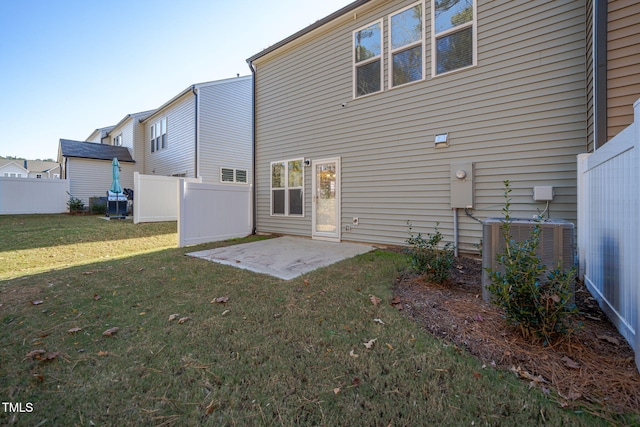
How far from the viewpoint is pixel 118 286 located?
353 centimetres

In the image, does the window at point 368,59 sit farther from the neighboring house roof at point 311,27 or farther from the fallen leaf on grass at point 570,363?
the fallen leaf on grass at point 570,363

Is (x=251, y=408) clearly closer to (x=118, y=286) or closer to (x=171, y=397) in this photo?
(x=171, y=397)

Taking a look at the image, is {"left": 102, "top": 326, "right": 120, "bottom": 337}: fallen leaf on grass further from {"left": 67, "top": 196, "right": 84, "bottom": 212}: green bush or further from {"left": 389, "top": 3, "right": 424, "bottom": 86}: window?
{"left": 67, "top": 196, "right": 84, "bottom": 212}: green bush

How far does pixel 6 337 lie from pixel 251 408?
7.75ft

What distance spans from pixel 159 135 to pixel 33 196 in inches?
264

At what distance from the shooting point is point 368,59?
6.14m

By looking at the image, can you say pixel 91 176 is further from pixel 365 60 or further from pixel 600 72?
pixel 600 72

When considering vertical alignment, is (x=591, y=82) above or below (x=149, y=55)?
below

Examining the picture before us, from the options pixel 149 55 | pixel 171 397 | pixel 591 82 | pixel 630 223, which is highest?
pixel 149 55

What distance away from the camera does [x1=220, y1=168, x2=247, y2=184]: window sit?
44.8ft

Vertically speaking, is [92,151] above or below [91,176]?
above

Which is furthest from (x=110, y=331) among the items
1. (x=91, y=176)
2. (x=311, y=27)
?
(x=91, y=176)

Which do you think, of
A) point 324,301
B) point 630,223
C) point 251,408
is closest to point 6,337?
point 251,408

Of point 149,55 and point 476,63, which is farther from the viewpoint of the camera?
point 149,55
